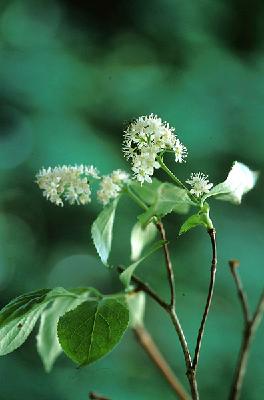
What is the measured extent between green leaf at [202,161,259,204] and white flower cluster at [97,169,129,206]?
0.27 feet

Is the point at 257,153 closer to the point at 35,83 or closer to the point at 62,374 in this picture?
the point at 35,83

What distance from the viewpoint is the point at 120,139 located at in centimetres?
193

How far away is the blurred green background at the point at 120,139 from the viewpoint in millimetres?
1670

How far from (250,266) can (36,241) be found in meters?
0.62

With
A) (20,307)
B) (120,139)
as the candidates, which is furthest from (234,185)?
(120,139)

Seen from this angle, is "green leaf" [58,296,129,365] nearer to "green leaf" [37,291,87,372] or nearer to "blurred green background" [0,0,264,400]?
"green leaf" [37,291,87,372]

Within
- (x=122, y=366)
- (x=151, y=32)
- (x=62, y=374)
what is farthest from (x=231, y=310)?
(x=151, y=32)

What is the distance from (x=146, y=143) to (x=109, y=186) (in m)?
0.05

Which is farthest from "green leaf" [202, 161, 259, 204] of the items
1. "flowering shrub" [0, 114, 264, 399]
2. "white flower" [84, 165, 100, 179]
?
"white flower" [84, 165, 100, 179]

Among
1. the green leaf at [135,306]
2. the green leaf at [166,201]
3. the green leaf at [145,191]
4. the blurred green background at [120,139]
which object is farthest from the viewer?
the blurred green background at [120,139]

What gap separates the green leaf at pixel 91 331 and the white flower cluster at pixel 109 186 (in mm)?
90

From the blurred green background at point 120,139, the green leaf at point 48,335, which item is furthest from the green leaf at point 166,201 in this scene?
the blurred green background at point 120,139

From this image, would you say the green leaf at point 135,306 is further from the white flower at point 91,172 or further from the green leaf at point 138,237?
the white flower at point 91,172

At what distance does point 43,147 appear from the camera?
1866mm
